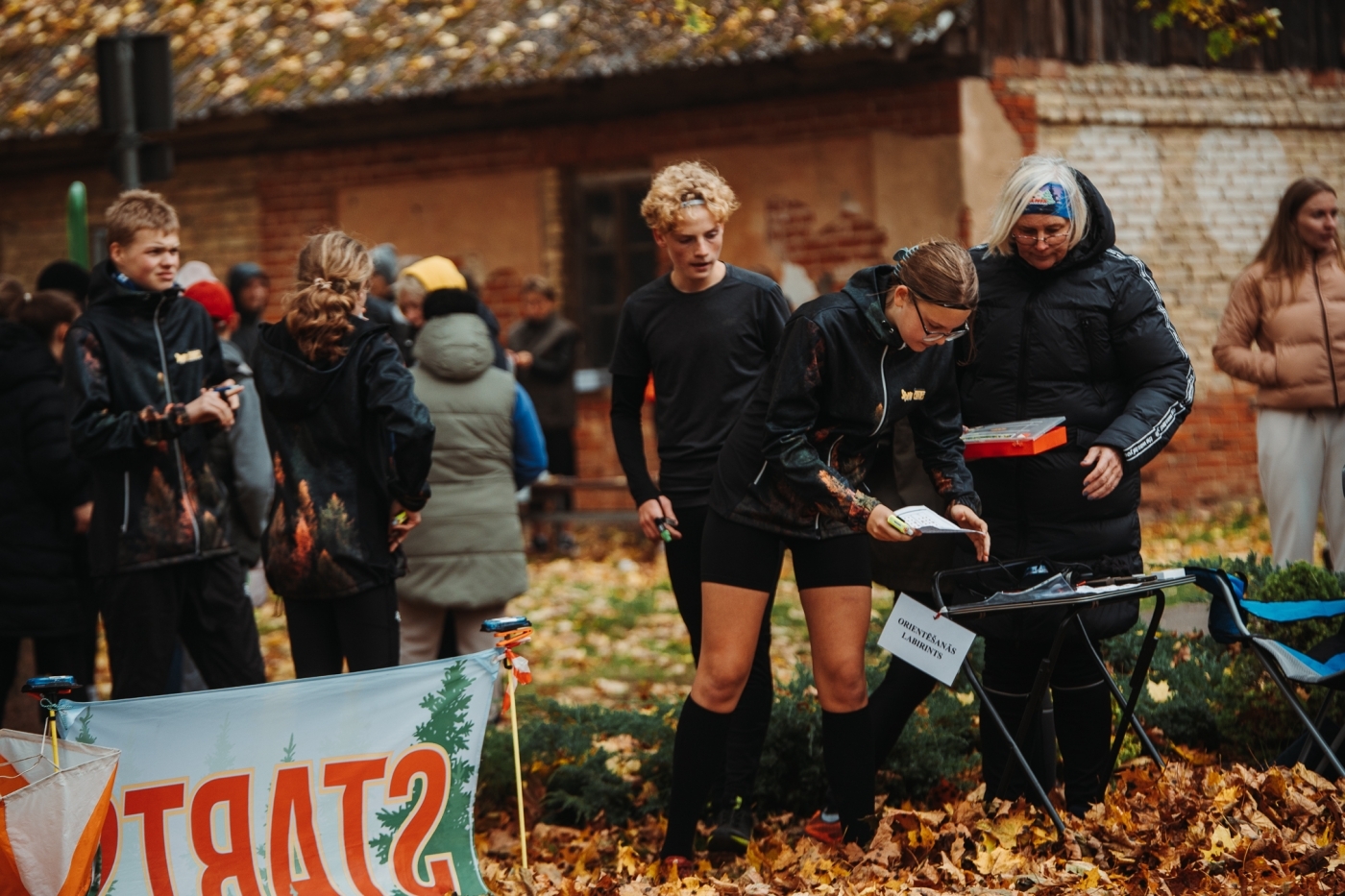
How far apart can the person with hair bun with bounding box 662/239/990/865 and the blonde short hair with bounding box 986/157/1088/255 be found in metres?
0.38

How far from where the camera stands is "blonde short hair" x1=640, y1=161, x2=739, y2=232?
482 cm

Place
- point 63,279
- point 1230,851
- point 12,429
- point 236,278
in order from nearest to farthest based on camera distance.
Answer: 1. point 1230,851
2. point 12,429
3. point 63,279
4. point 236,278

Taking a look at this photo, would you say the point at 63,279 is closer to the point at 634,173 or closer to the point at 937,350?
the point at 937,350

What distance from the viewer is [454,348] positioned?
616cm

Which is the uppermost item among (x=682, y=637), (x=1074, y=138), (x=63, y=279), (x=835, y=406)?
(x=1074, y=138)

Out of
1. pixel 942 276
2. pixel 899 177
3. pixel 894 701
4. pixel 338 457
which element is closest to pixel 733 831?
pixel 894 701

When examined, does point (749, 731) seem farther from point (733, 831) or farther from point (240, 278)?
point (240, 278)

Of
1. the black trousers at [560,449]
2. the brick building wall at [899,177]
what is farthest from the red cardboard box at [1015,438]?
the black trousers at [560,449]

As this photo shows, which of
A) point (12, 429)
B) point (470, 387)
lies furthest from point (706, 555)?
point (12, 429)

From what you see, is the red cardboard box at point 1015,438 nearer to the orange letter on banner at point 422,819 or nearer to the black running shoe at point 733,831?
the black running shoe at point 733,831

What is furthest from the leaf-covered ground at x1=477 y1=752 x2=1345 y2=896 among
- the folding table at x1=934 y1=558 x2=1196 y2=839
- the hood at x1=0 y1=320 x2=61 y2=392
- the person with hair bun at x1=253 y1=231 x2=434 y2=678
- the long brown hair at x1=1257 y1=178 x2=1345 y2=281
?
the long brown hair at x1=1257 y1=178 x2=1345 y2=281

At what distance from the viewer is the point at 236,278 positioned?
855 centimetres

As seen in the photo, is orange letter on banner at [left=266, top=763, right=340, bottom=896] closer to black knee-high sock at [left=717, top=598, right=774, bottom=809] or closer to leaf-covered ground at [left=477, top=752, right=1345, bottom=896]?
leaf-covered ground at [left=477, top=752, right=1345, bottom=896]

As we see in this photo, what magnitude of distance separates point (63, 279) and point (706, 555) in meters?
3.87
